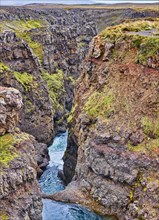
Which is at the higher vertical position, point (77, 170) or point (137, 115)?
point (137, 115)

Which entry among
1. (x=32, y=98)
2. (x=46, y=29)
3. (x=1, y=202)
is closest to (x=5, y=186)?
(x=1, y=202)

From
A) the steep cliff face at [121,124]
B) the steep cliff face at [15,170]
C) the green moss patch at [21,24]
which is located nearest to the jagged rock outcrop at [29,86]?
the steep cliff face at [121,124]

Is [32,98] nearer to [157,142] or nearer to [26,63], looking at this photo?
[26,63]

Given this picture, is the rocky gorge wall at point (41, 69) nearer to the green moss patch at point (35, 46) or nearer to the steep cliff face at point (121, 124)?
the green moss patch at point (35, 46)

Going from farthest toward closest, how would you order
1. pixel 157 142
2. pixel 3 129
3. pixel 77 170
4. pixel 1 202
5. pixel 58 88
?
pixel 58 88
pixel 77 170
pixel 157 142
pixel 3 129
pixel 1 202

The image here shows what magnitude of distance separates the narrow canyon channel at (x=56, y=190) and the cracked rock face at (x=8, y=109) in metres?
12.2

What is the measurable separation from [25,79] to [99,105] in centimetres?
2719

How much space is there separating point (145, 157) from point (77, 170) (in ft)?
39.9

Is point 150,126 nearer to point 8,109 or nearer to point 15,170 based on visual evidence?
point 8,109

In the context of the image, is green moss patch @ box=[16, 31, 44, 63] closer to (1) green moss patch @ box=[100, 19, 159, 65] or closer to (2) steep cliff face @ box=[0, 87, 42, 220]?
(1) green moss patch @ box=[100, 19, 159, 65]

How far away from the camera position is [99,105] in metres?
54.9

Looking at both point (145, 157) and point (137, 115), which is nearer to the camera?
point (145, 157)

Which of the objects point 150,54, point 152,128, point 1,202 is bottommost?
point 1,202

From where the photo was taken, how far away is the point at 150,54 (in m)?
51.1
